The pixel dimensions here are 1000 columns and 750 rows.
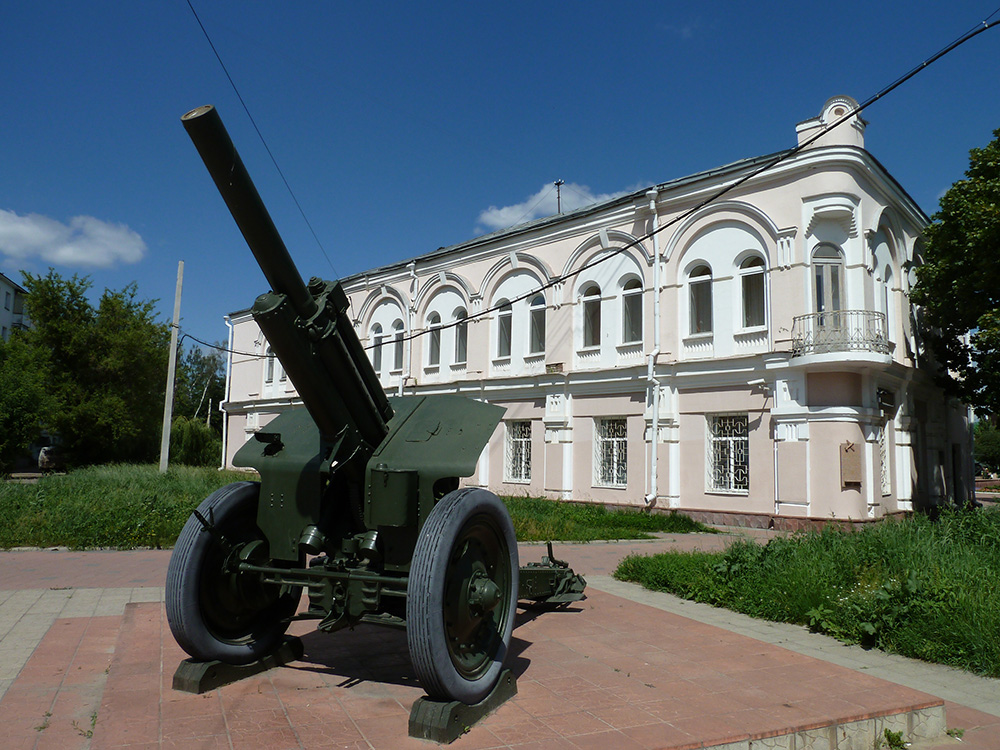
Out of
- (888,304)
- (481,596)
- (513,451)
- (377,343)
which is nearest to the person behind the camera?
(481,596)

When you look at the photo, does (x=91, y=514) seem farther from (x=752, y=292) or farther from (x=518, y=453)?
(x=752, y=292)

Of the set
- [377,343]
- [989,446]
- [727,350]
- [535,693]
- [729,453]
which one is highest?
[377,343]

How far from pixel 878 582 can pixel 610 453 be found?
12086mm

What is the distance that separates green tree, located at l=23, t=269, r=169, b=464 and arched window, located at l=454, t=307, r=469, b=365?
52.4 ft

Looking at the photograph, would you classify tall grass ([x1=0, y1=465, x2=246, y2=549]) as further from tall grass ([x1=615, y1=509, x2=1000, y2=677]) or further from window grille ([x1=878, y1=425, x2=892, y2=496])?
window grille ([x1=878, y1=425, x2=892, y2=496])

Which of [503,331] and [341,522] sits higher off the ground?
[503,331]

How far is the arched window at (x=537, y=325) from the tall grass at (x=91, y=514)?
31.2 feet

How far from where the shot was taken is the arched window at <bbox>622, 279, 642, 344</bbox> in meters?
18.8

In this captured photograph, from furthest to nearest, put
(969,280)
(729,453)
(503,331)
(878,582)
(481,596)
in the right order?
(503,331) < (729,453) < (969,280) < (878,582) < (481,596)

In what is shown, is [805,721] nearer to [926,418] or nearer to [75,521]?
[75,521]

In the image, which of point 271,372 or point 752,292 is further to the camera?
point 271,372

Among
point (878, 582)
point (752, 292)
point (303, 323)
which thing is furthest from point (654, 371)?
point (303, 323)

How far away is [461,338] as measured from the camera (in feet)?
76.2

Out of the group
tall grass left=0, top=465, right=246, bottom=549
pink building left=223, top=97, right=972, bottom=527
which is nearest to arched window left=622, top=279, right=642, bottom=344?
pink building left=223, top=97, right=972, bottom=527
